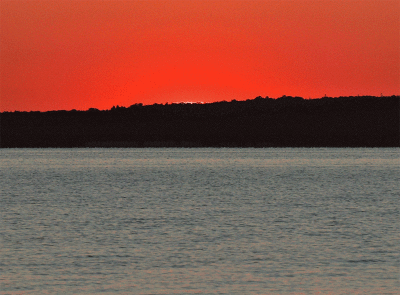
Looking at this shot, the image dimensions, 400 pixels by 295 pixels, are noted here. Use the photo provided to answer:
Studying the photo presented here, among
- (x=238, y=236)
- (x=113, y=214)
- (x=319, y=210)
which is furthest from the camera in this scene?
(x=319, y=210)

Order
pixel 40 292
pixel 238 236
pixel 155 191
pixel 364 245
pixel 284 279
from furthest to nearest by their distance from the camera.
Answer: pixel 155 191 → pixel 238 236 → pixel 364 245 → pixel 284 279 → pixel 40 292

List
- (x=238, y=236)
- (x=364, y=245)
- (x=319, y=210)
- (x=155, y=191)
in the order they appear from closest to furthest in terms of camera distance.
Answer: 1. (x=364, y=245)
2. (x=238, y=236)
3. (x=319, y=210)
4. (x=155, y=191)

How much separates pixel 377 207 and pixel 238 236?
1839 cm

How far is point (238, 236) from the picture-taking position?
111ft

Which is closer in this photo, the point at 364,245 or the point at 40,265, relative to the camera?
the point at 40,265

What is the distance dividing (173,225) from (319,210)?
12666mm

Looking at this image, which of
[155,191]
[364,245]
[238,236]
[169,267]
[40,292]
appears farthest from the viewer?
[155,191]

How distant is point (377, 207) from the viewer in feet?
162

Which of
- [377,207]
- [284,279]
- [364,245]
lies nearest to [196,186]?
[377,207]

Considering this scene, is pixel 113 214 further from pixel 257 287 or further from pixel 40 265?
pixel 257 287

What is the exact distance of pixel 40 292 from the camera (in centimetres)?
2266

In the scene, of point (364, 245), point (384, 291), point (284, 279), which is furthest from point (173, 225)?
point (384, 291)

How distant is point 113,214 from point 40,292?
21756mm

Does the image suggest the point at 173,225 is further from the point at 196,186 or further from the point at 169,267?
the point at 196,186
